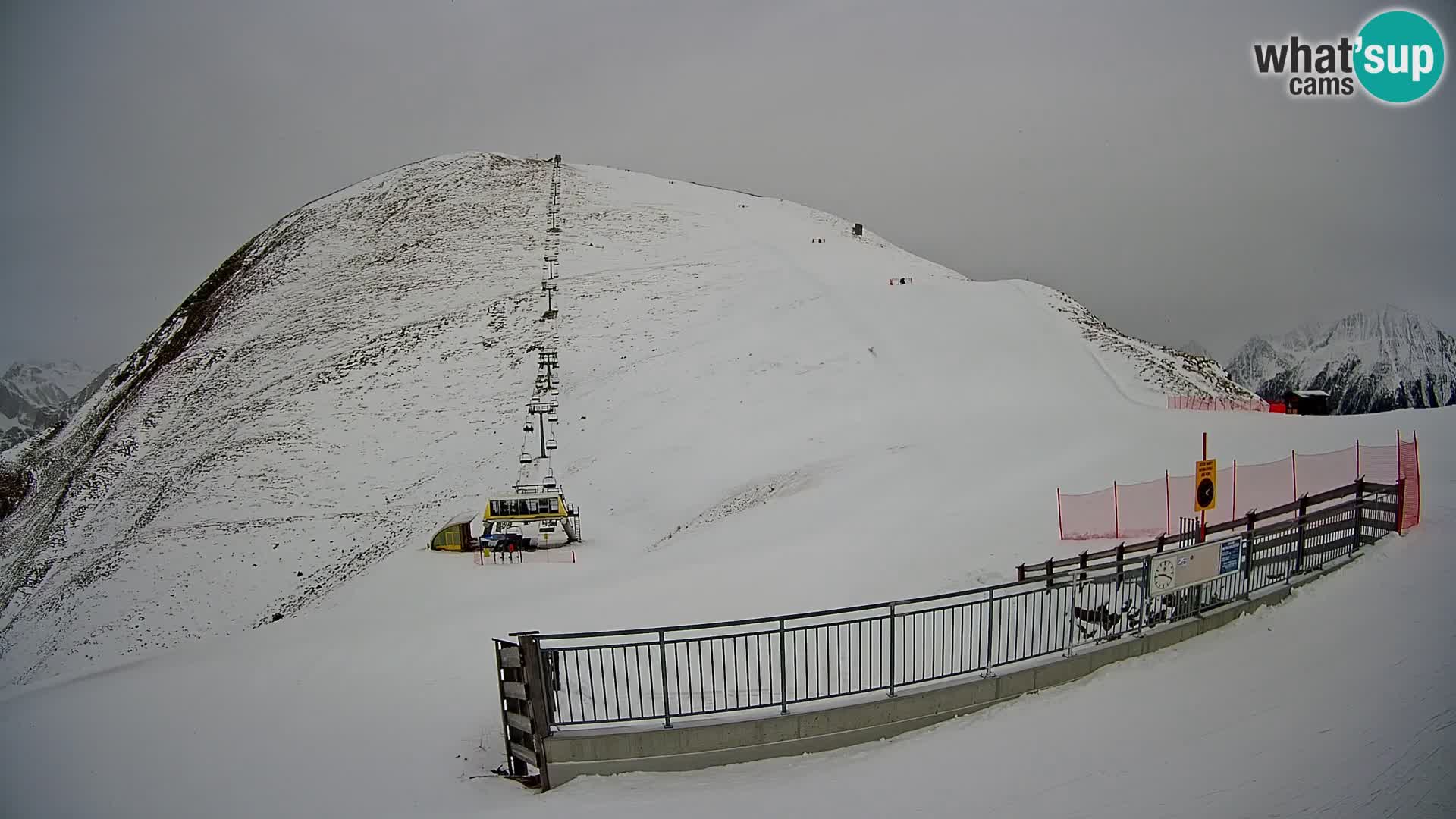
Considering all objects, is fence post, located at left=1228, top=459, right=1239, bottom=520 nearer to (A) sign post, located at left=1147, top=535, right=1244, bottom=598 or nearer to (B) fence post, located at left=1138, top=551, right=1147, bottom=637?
(A) sign post, located at left=1147, top=535, right=1244, bottom=598

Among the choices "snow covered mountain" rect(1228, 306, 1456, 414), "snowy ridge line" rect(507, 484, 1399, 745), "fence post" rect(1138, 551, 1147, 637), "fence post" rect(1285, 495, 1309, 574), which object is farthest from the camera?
"snow covered mountain" rect(1228, 306, 1456, 414)

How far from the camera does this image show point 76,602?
23.3m

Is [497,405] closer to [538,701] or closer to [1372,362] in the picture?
[538,701]

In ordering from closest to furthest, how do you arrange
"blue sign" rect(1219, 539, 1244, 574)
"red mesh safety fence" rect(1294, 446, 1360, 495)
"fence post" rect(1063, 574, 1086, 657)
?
"fence post" rect(1063, 574, 1086, 657) → "blue sign" rect(1219, 539, 1244, 574) → "red mesh safety fence" rect(1294, 446, 1360, 495)

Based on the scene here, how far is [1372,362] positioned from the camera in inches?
2405

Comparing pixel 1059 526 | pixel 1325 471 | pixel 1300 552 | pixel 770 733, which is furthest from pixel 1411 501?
pixel 770 733

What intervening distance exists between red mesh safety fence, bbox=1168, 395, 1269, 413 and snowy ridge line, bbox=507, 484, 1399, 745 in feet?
60.1

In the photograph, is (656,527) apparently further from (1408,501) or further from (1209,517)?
(1408,501)

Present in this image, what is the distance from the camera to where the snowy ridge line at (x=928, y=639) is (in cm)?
757

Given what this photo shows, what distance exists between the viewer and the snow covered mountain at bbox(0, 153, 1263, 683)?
2391 cm

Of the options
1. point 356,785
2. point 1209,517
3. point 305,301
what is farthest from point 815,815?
point 305,301

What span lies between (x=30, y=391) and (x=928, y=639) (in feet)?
45.5

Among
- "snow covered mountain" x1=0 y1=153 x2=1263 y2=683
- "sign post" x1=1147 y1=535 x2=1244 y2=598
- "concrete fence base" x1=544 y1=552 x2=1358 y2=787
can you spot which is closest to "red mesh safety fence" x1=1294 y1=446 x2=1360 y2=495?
"snow covered mountain" x1=0 y1=153 x2=1263 y2=683

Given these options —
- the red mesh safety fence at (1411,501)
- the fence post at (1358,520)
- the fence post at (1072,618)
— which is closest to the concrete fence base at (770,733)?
the fence post at (1072,618)
